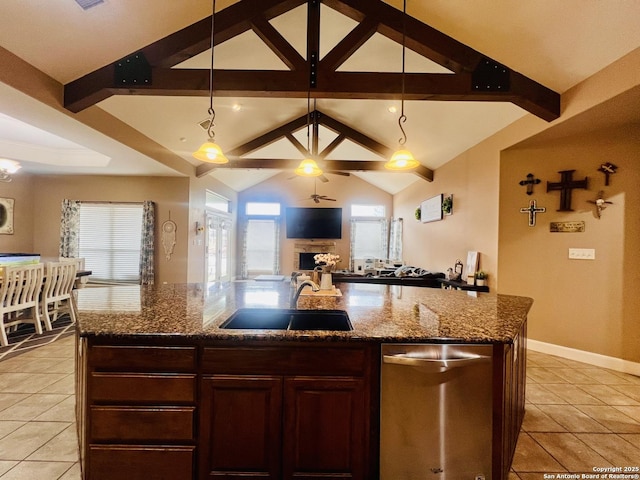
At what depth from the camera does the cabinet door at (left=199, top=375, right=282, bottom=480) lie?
146 centimetres

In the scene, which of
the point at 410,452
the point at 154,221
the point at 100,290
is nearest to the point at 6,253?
the point at 154,221

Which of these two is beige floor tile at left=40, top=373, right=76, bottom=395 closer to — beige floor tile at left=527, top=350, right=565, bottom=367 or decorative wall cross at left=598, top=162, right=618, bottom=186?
beige floor tile at left=527, top=350, right=565, bottom=367

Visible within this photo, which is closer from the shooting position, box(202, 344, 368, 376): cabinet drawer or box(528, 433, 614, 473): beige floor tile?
box(202, 344, 368, 376): cabinet drawer

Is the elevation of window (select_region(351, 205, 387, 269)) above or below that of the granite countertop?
above

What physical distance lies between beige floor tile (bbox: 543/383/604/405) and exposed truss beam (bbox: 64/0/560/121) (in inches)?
109

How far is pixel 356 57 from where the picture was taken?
11.5 feet

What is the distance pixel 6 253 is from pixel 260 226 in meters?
5.20

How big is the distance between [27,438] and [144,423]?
131 centimetres

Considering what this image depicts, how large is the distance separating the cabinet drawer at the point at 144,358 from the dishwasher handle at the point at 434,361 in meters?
0.99

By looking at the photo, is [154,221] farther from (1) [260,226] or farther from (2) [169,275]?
(1) [260,226]

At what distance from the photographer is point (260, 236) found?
8852 mm

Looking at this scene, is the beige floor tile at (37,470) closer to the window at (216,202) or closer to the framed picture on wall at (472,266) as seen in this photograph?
the framed picture on wall at (472,266)

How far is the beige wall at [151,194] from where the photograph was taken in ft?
18.5

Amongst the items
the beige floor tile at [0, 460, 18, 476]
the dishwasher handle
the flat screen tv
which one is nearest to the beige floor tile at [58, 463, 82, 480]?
the beige floor tile at [0, 460, 18, 476]
